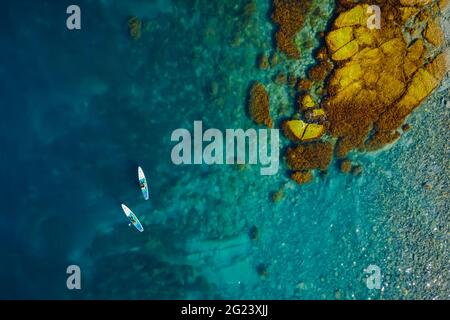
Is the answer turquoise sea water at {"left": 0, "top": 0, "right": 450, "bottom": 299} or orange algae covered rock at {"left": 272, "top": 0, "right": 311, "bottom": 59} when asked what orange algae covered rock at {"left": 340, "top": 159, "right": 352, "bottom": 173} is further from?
orange algae covered rock at {"left": 272, "top": 0, "right": 311, "bottom": 59}

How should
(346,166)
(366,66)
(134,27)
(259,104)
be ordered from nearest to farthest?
(134,27)
(366,66)
(259,104)
(346,166)

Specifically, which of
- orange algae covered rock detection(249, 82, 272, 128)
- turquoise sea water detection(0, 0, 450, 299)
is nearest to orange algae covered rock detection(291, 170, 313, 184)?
turquoise sea water detection(0, 0, 450, 299)

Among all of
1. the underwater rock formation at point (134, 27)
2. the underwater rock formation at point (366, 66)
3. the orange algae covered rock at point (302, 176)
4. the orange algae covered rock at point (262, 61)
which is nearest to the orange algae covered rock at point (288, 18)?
the underwater rock formation at point (366, 66)

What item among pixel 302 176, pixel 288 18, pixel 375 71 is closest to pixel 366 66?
pixel 375 71

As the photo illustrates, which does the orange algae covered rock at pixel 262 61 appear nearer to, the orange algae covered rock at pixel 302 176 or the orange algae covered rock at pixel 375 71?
the orange algae covered rock at pixel 375 71

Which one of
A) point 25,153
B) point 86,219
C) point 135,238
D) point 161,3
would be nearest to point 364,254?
point 135,238

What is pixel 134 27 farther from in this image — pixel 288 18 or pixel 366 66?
pixel 366 66

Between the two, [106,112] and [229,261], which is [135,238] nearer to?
[229,261]
